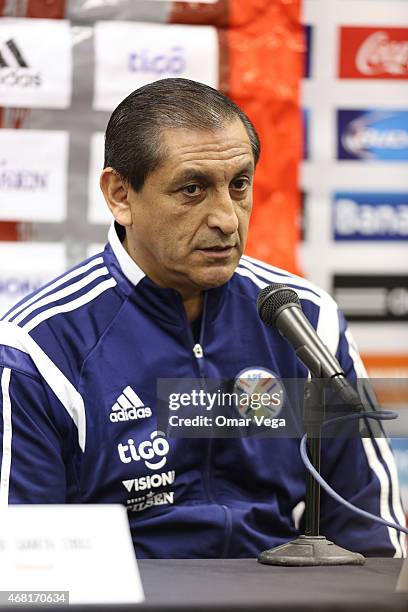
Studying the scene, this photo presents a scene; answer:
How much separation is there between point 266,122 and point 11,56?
29.5 inches

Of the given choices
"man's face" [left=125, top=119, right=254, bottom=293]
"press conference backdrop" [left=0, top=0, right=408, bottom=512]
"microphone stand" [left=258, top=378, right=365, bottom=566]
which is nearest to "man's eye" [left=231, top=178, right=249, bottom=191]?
"man's face" [left=125, top=119, right=254, bottom=293]

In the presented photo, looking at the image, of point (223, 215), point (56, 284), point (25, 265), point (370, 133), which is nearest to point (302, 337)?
point (223, 215)

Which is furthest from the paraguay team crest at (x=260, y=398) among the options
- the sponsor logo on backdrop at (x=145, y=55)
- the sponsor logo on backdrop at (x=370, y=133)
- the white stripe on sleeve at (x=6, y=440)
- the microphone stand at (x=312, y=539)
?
the sponsor logo on backdrop at (x=370, y=133)

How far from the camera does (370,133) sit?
3.39 m

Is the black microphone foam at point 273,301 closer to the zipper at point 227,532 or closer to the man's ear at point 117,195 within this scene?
the zipper at point 227,532

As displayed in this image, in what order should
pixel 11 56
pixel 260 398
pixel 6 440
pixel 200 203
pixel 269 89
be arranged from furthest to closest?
pixel 269 89 → pixel 11 56 → pixel 200 203 → pixel 6 440 → pixel 260 398

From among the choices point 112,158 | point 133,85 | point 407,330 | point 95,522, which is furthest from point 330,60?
point 95,522

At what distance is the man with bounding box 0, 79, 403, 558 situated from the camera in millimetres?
1944

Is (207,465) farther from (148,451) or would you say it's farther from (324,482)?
(324,482)

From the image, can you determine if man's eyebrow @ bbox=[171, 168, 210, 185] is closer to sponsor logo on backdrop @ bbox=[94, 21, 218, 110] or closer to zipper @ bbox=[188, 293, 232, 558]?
zipper @ bbox=[188, 293, 232, 558]

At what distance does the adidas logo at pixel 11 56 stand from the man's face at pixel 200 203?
1185 mm

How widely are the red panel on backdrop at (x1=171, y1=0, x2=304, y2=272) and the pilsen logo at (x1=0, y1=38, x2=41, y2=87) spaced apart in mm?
435

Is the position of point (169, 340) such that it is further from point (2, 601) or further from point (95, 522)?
point (2, 601)

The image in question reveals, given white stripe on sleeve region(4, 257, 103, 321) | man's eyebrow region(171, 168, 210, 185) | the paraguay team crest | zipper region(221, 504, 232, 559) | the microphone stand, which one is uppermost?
man's eyebrow region(171, 168, 210, 185)
